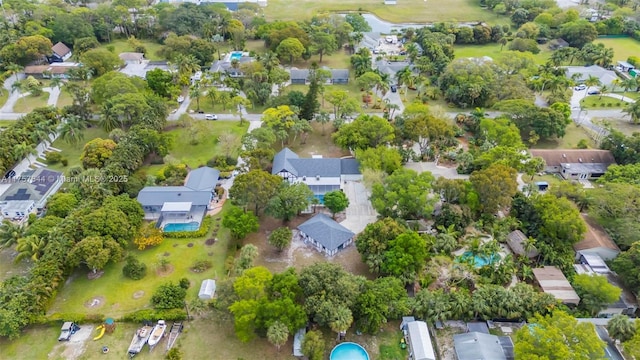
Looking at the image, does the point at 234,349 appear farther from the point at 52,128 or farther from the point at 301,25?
the point at 301,25

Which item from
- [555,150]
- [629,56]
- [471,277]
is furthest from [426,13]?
[471,277]

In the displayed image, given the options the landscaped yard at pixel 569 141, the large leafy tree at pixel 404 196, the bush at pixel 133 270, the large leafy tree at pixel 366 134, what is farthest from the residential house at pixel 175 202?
the landscaped yard at pixel 569 141

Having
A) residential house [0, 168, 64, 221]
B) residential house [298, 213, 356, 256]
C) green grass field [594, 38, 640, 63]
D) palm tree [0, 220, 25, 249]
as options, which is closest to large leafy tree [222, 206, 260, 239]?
residential house [298, 213, 356, 256]

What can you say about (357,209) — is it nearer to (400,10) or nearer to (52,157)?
(52,157)

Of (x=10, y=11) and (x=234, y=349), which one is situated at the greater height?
(x=10, y=11)

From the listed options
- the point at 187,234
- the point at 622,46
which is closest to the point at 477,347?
the point at 187,234

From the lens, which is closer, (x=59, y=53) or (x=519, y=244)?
(x=519, y=244)
